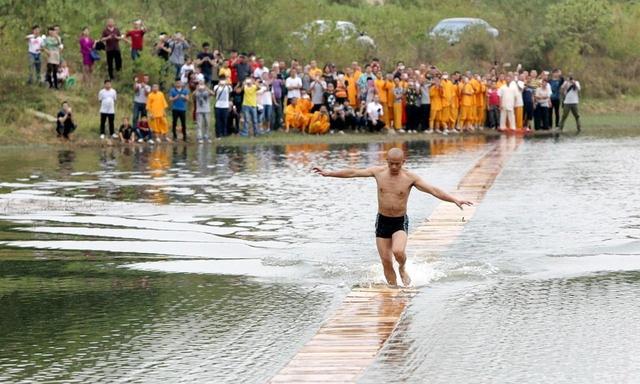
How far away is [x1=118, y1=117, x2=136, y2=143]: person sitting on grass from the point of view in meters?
36.9

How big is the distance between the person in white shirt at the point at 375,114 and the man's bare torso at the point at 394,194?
2611cm

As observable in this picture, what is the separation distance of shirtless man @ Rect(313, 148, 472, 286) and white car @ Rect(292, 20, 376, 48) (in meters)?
37.0

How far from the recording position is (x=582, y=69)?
57.7m

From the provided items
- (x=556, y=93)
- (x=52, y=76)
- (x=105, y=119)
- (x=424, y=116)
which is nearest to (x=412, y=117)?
(x=424, y=116)

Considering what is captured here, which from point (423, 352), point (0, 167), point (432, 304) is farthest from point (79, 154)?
point (423, 352)

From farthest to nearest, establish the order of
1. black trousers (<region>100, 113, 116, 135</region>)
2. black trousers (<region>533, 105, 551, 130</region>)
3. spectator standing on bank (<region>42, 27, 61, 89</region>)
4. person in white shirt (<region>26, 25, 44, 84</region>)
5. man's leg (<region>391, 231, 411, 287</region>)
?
black trousers (<region>533, 105, 551, 130</region>) → person in white shirt (<region>26, 25, 44, 84</region>) → spectator standing on bank (<region>42, 27, 61, 89</region>) → black trousers (<region>100, 113, 116, 135</region>) → man's leg (<region>391, 231, 411, 287</region>)

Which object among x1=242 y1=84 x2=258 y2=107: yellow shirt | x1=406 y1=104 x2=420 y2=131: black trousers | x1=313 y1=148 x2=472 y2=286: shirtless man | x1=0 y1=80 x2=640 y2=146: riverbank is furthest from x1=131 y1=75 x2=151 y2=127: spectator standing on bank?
x1=313 y1=148 x2=472 y2=286: shirtless man

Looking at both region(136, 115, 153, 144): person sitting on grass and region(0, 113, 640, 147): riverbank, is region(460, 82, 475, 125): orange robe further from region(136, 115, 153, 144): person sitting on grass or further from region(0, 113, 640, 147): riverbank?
region(136, 115, 153, 144): person sitting on grass

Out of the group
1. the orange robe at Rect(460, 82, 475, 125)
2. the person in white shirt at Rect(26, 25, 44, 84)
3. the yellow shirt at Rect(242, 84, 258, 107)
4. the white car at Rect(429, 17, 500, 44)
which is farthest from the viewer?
the white car at Rect(429, 17, 500, 44)

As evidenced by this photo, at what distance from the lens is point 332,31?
52.2m

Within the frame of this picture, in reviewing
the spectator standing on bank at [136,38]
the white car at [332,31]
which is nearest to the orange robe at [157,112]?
the spectator standing on bank at [136,38]

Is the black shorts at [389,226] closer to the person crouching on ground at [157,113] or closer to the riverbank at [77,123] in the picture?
the riverbank at [77,123]

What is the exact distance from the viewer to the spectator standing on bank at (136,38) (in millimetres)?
41344

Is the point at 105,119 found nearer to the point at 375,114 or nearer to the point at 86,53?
the point at 86,53
